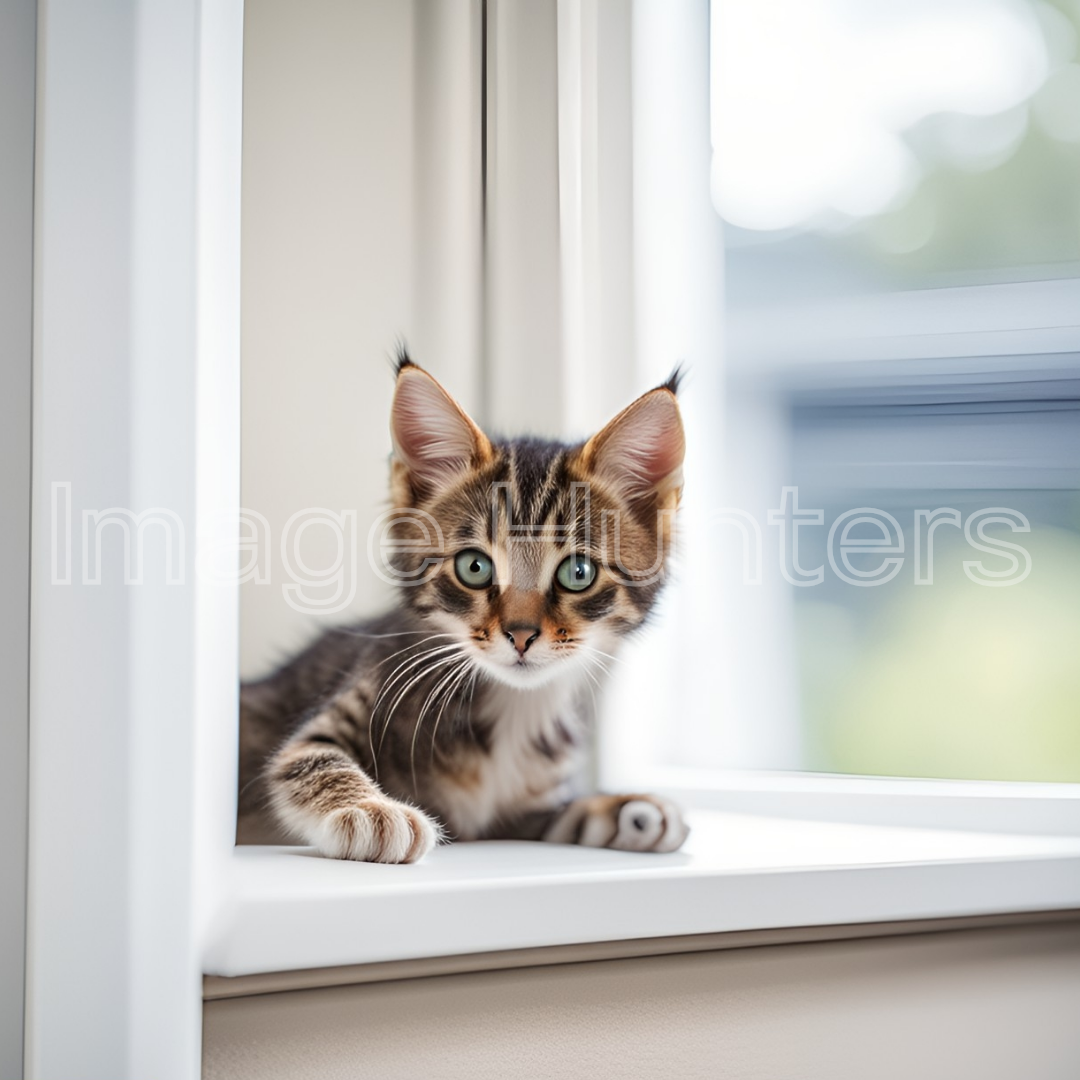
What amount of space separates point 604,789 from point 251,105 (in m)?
0.77

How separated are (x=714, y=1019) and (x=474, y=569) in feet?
1.31

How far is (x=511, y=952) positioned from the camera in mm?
573

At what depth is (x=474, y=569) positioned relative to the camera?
70 centimetres

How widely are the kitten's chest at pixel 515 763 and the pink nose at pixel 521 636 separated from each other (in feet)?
0.24

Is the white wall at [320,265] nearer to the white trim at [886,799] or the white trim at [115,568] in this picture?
the white trim at [115,568]

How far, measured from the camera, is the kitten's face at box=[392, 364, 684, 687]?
2.22 ft

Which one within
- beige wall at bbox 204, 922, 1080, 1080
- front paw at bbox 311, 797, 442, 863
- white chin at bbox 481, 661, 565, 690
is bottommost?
beige wall at bbox 204, 922, 1080, 1080

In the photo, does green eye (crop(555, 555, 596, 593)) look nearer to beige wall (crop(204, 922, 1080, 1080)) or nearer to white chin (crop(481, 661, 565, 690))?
white chin (crop(481, 661, 565, 690))

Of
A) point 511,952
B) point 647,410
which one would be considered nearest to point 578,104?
point 647,410

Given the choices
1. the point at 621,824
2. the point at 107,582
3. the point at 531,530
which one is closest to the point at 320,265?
the point at 531,530

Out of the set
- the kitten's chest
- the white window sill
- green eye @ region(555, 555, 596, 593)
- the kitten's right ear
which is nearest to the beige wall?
the white window sill

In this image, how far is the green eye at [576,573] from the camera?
70 cm

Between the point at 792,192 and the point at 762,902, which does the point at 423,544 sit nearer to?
the point at 762,902

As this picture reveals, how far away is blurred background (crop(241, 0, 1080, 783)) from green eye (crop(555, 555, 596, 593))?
0.15m
